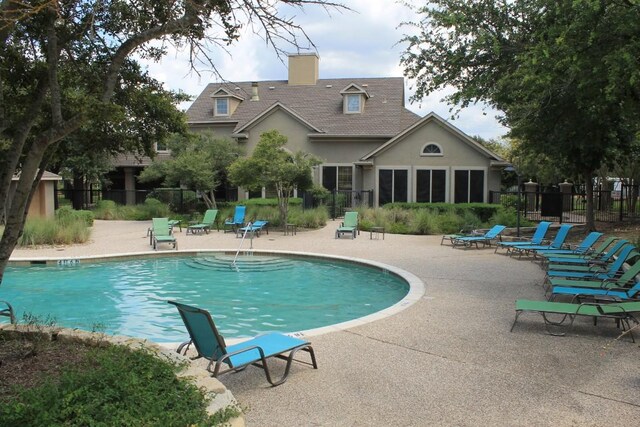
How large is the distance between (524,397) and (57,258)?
13602mm

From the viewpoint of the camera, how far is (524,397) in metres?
5.18

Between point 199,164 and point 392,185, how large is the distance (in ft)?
34.1

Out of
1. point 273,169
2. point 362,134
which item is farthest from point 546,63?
point 362,134

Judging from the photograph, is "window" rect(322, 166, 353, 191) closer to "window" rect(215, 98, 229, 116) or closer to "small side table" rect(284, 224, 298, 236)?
"window" rect(215, 98, 229, 116)

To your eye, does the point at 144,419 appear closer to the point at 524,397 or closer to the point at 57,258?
the point at 524,397

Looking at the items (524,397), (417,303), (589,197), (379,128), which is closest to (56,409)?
(524,397)

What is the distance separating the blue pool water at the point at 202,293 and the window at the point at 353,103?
61.7ft

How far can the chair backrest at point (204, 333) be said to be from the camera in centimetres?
536

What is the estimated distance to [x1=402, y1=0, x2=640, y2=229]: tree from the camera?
350 inches

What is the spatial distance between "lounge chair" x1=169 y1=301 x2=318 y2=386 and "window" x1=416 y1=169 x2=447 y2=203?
80.5 feet

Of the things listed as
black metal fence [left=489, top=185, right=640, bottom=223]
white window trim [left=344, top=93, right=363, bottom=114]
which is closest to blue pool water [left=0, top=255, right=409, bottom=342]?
black metal fence [left=489, top=185, right=640, bottom=223]

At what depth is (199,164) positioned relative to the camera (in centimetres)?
2606

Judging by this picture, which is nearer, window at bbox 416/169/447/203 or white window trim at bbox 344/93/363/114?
window at bbox 416/169/447/203

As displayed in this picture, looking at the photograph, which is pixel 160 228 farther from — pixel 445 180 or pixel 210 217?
pixel 445 180
